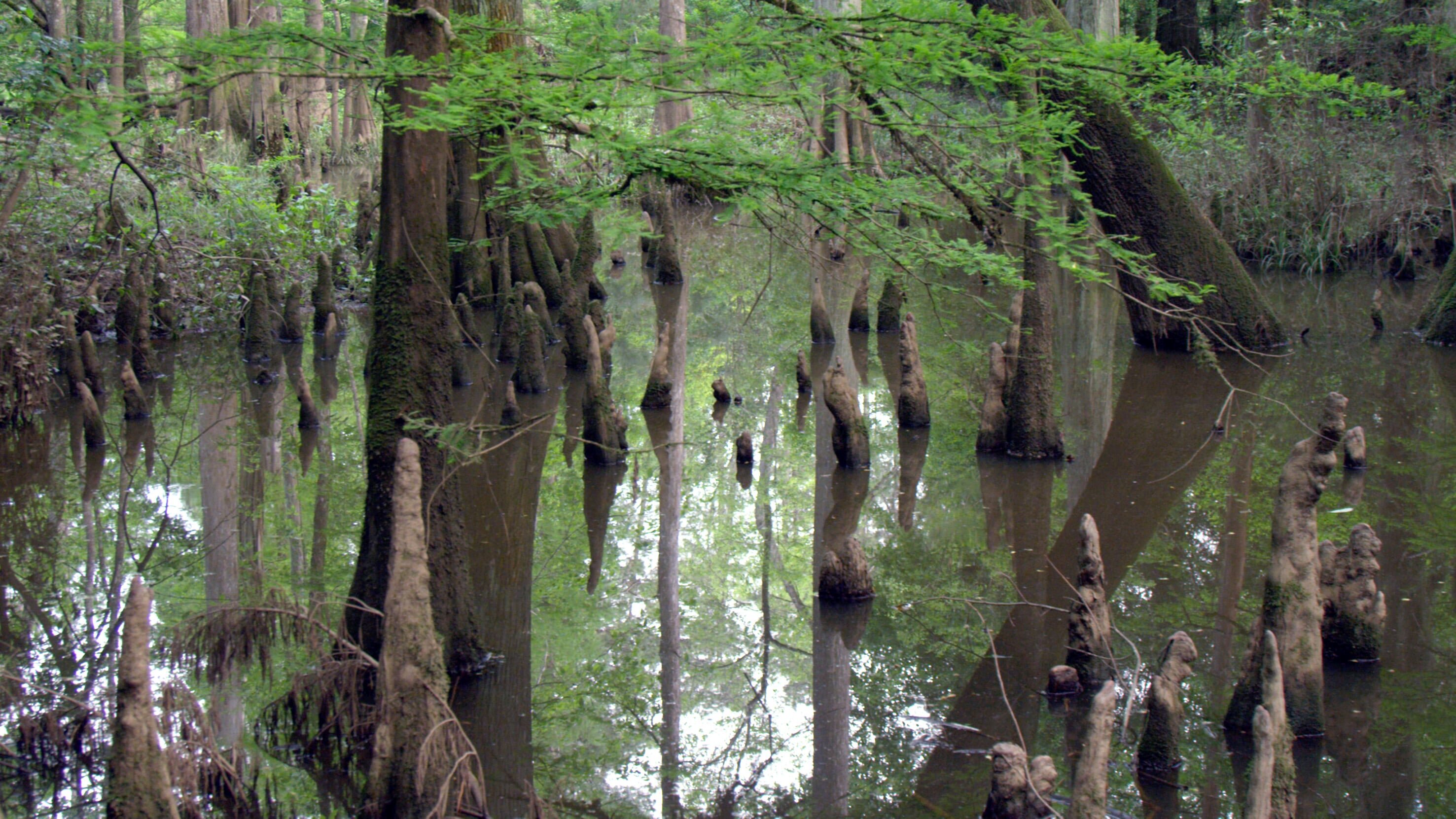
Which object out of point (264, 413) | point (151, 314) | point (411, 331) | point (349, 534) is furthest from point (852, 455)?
point (151, 314)

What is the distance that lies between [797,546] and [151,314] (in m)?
8.37

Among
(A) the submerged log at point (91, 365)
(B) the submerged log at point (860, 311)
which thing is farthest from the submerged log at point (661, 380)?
(A) the submerged log at point (91, 365)

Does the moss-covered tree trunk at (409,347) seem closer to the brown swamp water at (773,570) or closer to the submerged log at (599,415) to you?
the brown swamp water at (773,570)

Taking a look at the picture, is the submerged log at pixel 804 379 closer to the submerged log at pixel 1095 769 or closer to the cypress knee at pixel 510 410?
the cypress knee at pixel 510 410

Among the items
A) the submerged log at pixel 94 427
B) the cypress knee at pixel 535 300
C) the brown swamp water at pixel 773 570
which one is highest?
the cypress knee at pixel 535 300

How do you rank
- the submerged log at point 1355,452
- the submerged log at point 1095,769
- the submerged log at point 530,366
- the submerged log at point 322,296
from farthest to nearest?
the submerged log at point 322,296 < the submerged log at point 530,366 < the submerged log at point 1355,452 < the submerged log at point 1095,769

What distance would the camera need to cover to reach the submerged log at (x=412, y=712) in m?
3.44

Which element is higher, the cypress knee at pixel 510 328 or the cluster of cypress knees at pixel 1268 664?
the cypress knee at pixel 510 328

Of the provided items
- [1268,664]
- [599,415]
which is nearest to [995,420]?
[599,415]

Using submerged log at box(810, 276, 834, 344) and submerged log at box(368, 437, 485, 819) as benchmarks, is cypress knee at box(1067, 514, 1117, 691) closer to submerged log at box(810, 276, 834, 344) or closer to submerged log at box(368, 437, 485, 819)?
submerged log at box(368, 437, 485, 819)

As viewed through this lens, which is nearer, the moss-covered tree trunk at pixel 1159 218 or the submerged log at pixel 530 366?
the submerged log at pixel 530 366

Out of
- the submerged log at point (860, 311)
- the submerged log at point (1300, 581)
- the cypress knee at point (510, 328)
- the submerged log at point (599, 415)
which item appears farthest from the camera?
the submerged log at point (860, 311)

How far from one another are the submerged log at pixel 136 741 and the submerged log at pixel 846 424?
5.06m

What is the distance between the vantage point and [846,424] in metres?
7.84
